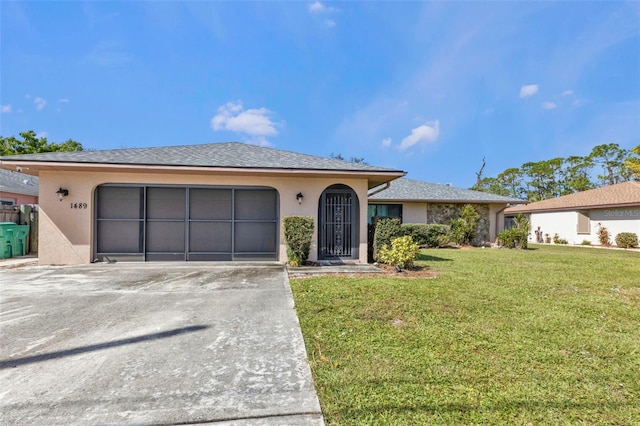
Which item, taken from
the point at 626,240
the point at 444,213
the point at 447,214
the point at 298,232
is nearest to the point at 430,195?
the point at 444,213

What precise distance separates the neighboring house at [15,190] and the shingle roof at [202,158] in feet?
33.4

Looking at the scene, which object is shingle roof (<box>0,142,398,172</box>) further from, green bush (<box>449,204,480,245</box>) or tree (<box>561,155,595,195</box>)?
tree (<box>561,155,595,195</box>)

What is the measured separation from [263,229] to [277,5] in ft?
27.1

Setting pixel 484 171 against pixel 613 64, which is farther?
pixel 484 171

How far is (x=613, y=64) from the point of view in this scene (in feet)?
52.2

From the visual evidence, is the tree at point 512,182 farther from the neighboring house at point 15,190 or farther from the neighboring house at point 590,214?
the neighboring house at point 15,190

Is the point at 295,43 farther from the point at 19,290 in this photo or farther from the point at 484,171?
the point at 484,171

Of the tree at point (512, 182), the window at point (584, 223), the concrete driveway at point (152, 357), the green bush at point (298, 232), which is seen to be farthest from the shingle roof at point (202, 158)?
the tree at point (512, 182)

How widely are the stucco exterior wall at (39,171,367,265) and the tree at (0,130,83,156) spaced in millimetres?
23866

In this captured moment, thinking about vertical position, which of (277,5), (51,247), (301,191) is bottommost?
(51,247)

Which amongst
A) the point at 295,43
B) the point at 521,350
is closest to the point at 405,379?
the point at 521,350

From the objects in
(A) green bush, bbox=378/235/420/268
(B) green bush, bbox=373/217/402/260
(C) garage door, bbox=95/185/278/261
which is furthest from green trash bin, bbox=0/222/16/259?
(A) green bush, bbox=378/235/420/268

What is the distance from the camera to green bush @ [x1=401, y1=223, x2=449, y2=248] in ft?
45.5

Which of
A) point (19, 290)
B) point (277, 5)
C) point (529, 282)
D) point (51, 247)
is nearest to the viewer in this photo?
point (19, 290)
